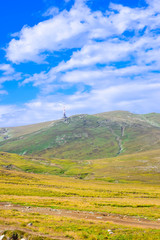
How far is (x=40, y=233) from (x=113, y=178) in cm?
13977

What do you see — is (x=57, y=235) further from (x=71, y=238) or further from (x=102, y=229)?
(x=102, y=229)

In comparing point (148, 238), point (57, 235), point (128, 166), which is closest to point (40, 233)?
point (57, 235)

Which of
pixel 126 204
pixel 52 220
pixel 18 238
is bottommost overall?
pixel 126 204

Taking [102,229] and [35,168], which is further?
[35,168]

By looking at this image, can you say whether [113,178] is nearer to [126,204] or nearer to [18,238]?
[126,204]

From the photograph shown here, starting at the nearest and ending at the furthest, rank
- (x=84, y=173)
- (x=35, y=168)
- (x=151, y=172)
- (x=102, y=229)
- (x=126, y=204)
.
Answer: (x=102, y=229), (x=126, y=204), (x=151, y=172), (x=84, y=173), (x=35, y=168)

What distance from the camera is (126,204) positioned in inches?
1885

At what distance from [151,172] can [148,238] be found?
15685 cm

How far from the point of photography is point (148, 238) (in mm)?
19844

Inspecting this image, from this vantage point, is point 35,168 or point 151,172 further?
point 35,168

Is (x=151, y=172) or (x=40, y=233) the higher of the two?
→ (x=40, y=233)

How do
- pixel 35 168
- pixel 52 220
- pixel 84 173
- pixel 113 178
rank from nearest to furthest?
pixel 52 220 < pixel 113 178 < pixel 84 173 < pixel 35 168

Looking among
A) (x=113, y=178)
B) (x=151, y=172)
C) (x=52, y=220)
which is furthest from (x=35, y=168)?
(x=52, y=220)

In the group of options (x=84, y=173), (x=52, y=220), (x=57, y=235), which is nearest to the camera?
(x=57, y=235)
